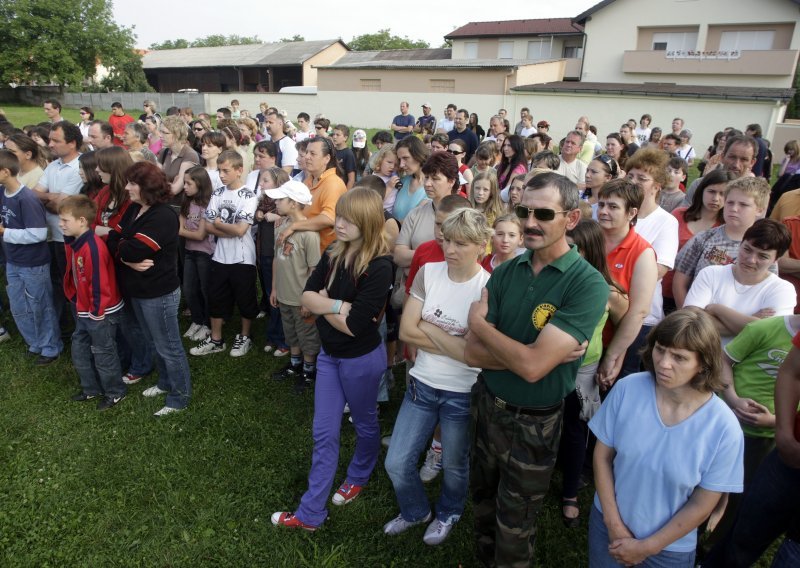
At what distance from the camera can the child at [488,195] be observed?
4.41m

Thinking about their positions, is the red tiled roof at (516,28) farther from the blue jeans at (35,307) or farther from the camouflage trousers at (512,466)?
the camouflage trousers at (512,466)

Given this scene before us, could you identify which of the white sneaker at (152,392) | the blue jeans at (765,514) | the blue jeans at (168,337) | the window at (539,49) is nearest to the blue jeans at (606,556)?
the blue jeans at (765,514)

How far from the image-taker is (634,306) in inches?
127

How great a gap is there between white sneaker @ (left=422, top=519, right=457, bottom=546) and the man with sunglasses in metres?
0.58

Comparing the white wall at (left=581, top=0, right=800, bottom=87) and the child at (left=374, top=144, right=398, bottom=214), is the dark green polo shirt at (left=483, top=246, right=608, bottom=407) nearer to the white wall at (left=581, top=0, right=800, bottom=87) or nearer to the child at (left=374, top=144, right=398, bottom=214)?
the child at (left=374, top=144, right=398, bottom=214)

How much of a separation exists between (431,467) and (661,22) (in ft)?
113

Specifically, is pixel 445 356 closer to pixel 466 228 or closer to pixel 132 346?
pixel 466 228

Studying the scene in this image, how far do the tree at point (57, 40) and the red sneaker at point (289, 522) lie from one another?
57915mm

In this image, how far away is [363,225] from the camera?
313cm

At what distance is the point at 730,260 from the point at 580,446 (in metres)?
1.68

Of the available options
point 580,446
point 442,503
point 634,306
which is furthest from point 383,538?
point 634,306

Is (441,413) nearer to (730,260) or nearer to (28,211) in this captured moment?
(730,260)

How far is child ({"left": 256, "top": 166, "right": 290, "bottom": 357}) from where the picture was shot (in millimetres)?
5121

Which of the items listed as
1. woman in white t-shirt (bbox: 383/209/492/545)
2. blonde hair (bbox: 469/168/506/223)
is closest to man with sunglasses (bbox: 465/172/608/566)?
woman in white t-shirt (bbox: 383/209/492/545)
